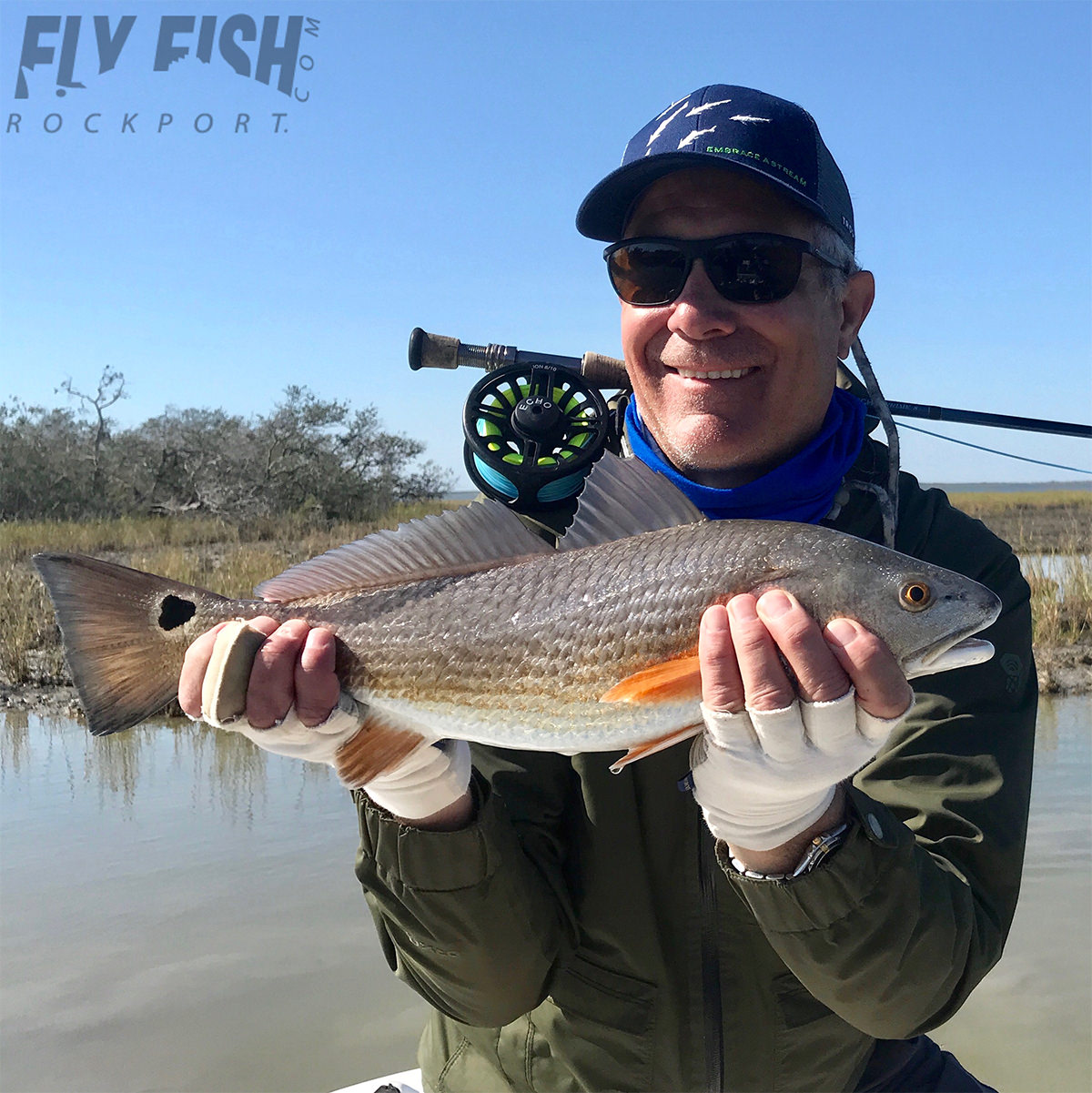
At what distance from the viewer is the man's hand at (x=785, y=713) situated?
2074 mm

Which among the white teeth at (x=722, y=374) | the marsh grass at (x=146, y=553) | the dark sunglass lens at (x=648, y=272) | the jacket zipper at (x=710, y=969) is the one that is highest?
the dark sunglass lens at (x=648, y=272)

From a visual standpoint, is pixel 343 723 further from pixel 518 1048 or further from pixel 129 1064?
pixel 129 1064

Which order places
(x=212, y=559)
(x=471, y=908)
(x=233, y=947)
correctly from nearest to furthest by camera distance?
(x=471, y=908) → (x=233, y=947) → (x=212, y=559)

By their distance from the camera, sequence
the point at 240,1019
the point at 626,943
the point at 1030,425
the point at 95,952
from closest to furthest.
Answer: the point at 626,943 → the point at 240,1019 → the point at 95,952 → the point at 1030,425

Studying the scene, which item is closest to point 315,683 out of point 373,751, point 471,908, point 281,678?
point 281,678

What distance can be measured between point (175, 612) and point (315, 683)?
19.1 inches

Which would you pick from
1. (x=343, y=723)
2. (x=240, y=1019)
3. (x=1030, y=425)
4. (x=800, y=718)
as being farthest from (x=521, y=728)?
(x=1030, y=425)

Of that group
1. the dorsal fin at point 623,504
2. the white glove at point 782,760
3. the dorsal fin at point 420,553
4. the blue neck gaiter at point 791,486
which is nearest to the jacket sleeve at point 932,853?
the white glove at point 782,760

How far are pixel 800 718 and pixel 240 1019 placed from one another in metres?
3.40

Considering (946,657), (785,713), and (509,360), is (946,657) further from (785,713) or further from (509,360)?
(509,360)

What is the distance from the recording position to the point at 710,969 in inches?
103

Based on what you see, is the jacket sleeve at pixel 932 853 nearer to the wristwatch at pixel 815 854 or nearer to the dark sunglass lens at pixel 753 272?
the wristwatch at pixel 815 854

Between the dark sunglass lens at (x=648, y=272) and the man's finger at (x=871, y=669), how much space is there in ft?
4.20

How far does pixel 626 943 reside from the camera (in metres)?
2.69
